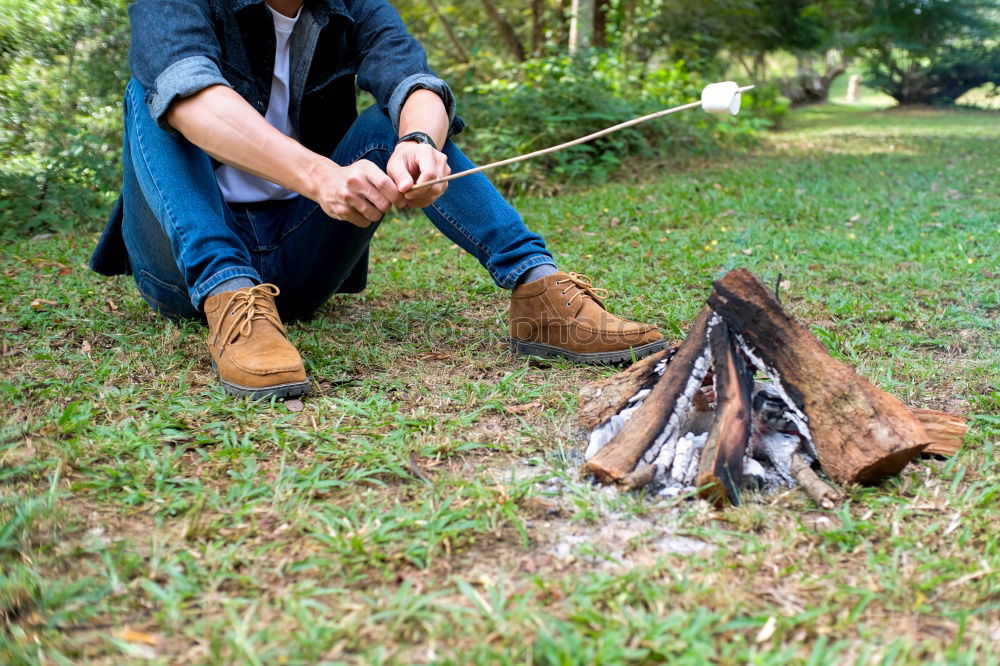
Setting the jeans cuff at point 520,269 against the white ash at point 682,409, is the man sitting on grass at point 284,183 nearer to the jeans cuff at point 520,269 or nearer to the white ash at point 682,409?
the jeans cuff at point 520,269

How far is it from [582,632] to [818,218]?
3852mm

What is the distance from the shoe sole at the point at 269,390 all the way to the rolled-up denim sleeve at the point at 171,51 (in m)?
0.68

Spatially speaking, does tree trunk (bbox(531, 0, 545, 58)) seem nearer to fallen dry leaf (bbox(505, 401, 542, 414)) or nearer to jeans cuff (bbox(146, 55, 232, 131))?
jeans cuff (bbox(146, 55, 232, 131))

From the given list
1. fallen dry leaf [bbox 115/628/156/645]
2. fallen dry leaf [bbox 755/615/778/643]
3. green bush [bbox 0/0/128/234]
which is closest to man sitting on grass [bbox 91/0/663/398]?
fallen dry leaf [bbox 115/628/156/645]

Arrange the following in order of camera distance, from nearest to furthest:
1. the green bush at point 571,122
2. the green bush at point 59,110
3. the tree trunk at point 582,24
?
the green bush at point 59,110 < the green bush at point 571,122 < the tree trunk at point 582,24

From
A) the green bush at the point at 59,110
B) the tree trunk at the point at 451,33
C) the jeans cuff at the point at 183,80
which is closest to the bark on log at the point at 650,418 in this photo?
the jeans cuff at the point at 183,80

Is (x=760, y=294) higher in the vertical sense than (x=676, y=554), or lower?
higher

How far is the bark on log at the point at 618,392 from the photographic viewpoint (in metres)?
1.87

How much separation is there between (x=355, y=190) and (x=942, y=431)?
4.61 feet

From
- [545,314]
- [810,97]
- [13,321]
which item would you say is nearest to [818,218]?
[545,314]

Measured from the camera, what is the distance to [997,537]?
4.87 ft

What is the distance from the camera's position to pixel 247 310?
2.12 meters

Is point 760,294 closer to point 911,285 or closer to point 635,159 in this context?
point 911,285

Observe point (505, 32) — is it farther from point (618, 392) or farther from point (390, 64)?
point (618, 392)
